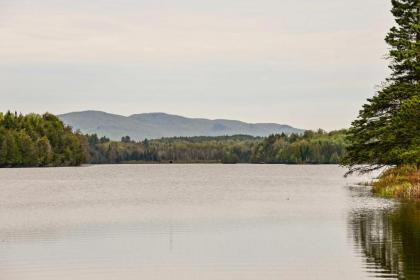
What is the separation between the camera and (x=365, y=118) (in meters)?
70.8

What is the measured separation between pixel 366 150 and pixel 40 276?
48.7 m

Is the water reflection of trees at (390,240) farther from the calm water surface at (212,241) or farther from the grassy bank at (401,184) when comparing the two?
the grassy bank at (401,184)

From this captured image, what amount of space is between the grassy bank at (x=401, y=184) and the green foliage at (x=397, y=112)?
6.07 feet

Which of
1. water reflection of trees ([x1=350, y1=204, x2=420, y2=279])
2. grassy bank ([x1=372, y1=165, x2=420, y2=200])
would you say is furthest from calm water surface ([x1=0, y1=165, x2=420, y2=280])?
→ grassy bank ([x1=372, y1=165, x2=420, y2=200])

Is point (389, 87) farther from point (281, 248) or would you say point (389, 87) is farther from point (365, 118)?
point (281, 248)

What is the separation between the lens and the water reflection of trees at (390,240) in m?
24.9

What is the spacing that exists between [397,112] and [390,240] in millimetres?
32694

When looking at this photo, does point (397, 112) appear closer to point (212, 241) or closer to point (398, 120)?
point (398, 120)

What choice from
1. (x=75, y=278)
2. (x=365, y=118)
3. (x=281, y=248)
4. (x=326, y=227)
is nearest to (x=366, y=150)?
(x=365, y=118)

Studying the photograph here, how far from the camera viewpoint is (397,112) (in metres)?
63.4

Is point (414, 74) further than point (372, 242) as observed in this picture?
Yes

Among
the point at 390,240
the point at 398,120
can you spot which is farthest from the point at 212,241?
the point at 398,120

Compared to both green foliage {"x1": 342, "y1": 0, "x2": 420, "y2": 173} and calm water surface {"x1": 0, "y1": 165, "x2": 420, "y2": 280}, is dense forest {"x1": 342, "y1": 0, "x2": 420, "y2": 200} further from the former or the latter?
calm water surface {"x1": 0, "y1": 165, "x2": 420, "y2": 280}

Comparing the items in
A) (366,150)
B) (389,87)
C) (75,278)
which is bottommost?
(75,278)
